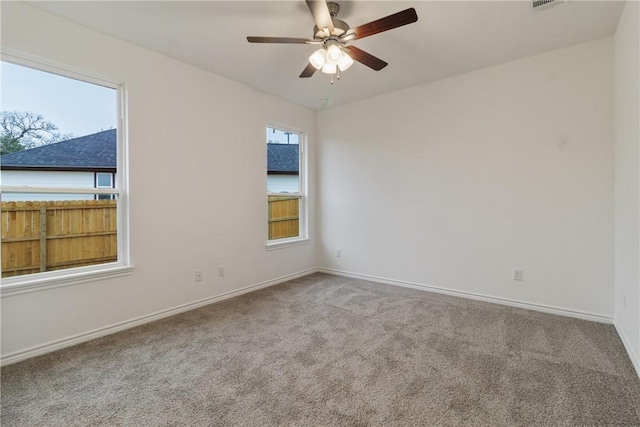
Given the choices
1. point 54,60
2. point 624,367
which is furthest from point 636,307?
point 54,60

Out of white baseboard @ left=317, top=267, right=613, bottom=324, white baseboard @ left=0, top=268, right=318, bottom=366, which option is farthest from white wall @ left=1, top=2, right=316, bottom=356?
white baseboard @ left=317, top=267, right=613, bottom=324

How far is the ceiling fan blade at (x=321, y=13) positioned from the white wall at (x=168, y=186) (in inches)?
71.0

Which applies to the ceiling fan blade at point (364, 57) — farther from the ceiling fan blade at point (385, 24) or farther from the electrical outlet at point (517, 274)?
the electrical outlet at point (517, 274)

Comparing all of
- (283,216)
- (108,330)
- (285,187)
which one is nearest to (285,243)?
(283,216)

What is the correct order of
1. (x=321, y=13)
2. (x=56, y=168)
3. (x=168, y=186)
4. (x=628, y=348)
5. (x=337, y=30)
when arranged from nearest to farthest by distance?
(x=321, y=13) < (x=337, y=30) < (x=628, y=348) < (x=56, y=168) < (x=168, y=186)

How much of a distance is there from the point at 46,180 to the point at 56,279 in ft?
2.58

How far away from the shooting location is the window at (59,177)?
224cm

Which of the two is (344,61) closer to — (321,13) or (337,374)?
(321,13)

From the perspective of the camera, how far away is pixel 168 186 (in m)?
3.03

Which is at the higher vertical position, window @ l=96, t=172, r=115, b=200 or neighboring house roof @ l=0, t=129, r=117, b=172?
neighboring house roof @ l=0, t=129, r=117, b=172

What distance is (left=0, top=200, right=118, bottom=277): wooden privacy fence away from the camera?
226 cm

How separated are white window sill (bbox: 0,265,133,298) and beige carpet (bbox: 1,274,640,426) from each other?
513 millimetres

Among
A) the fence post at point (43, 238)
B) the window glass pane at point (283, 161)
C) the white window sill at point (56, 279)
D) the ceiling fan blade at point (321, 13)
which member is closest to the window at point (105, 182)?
the fence post at point (43, 238)

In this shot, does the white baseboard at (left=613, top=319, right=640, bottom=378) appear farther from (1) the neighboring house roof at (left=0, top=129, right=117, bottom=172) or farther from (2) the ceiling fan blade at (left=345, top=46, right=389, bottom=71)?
(1) the neighboring house roof at (left=0, top=129, right=117, bottom=172)
